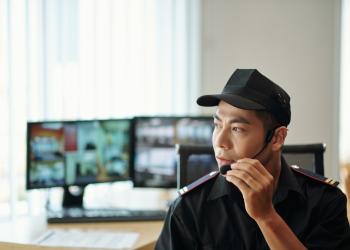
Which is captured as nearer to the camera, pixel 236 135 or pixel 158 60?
pixel 236 135

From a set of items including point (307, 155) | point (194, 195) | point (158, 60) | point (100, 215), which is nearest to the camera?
point (194, 195)

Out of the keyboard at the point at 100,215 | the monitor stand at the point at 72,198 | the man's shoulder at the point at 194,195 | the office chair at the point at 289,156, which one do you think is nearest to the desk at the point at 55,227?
the keyboard at the point at 100,215

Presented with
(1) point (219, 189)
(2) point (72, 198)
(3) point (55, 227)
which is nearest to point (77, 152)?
(2) point (72, 198)

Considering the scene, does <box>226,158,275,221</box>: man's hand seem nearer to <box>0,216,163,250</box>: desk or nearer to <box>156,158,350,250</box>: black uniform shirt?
<box>156,158,350,250</box>: black uniform shirt

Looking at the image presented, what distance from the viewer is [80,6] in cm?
299

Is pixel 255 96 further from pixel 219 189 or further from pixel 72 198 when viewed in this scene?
pixel 72 198

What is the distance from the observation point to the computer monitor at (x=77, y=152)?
7.76ft

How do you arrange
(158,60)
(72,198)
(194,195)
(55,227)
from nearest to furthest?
(194,195) < (55,227) < (72,198) < (158,60)

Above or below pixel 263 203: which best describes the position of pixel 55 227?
below

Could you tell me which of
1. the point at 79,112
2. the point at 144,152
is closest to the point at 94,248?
the point at 144,152

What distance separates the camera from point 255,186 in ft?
4.51

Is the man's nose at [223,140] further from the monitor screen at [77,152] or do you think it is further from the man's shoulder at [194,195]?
the monitor screen at [77,152]

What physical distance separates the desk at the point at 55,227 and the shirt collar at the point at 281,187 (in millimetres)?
605

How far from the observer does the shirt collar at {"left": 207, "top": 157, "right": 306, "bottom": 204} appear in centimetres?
153
